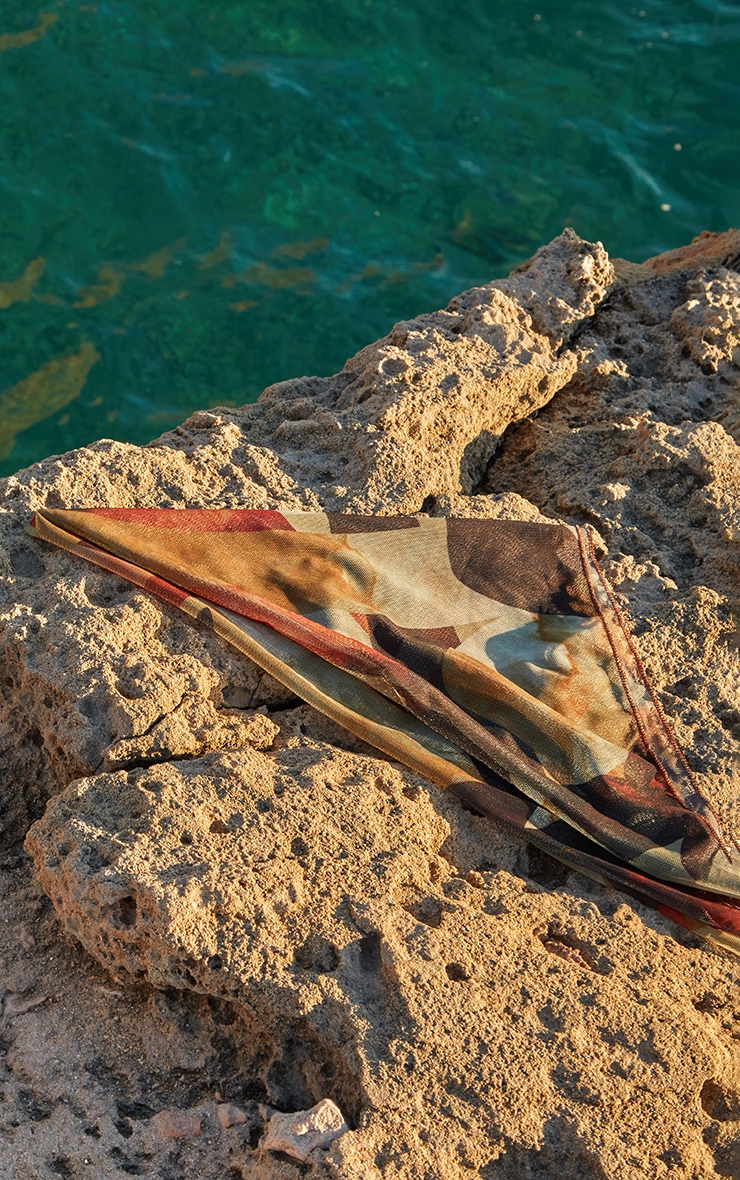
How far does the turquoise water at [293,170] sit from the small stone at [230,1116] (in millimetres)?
3865

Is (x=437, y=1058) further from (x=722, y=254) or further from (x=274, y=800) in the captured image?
(x=722, y=254)

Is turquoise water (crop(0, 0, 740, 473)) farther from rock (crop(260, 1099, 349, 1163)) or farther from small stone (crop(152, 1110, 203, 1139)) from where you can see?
rock (crop(260, 1099, 349, 1163))

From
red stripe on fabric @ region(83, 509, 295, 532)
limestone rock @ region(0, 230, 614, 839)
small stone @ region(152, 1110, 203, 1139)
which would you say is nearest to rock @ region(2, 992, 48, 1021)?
small stone @ region(152, 1110, 203, 1139)

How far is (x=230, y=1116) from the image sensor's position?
227cm

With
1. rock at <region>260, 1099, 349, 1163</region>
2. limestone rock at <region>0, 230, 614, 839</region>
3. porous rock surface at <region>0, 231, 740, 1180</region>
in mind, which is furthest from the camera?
limestone rock at <region>0, 230, 614, 839</region>

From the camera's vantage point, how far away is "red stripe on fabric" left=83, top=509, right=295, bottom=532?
3014mm

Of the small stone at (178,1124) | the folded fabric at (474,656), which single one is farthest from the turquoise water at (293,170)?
the small stone at (178,1124)

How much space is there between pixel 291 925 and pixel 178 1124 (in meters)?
0.42

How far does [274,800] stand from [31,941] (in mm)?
613

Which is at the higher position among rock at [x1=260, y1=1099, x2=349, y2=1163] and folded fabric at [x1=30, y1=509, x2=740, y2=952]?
folded fabric at [x1=30, y1=509, x2=740, y2=952]

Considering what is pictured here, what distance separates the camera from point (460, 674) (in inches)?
114

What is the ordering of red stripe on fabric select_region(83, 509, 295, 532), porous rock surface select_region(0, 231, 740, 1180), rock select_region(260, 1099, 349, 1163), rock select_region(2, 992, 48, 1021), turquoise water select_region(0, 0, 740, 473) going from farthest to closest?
turquoise water select_region(0, 0, 740, 473)
red stripe on fabric select_region(83, 509, 295, 532)
rock select_region(2, 992, 48, 1021)
porous rock surface select_region(0, 231, 740, 1180)
rock select_region(260, 1099, 349, 1163)

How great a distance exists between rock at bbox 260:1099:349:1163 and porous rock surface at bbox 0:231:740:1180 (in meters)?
0.03

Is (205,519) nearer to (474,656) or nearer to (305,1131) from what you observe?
(474,656)
